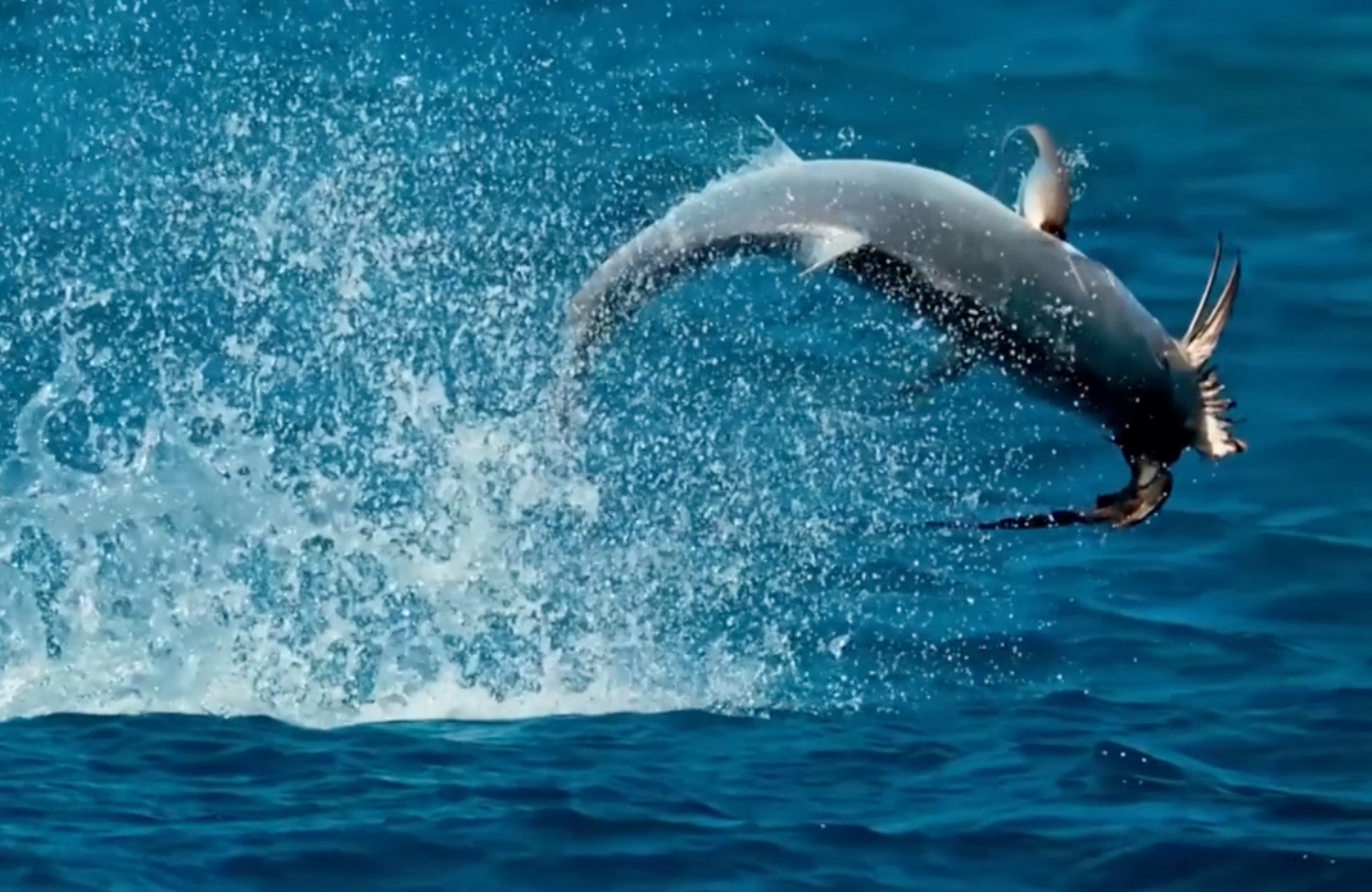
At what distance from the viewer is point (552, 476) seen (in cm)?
909

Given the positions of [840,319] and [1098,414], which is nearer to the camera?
[1098,414]

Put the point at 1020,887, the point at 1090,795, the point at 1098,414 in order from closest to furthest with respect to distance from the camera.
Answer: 1. the point at 1098,414
2. the point at 1020,887
3. the point at 1090,795

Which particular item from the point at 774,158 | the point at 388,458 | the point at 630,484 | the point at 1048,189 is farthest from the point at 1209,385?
the point at 388,458

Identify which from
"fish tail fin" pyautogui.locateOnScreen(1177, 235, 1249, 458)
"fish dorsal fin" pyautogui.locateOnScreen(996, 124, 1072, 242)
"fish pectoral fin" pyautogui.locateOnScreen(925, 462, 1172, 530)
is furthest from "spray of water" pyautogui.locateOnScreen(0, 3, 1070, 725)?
"fish dorsal fin" pyautogui.locateOnScreen(996, 124, 1072, 242)

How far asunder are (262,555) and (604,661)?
140cm

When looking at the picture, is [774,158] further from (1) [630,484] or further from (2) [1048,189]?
(1) [630,484]

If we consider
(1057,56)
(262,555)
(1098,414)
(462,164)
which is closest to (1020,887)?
(1098,414)

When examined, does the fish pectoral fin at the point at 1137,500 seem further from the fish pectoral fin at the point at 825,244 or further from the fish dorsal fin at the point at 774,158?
the fish dorsal fin at the point at 774,158

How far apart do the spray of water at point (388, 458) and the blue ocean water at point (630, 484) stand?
0.02m

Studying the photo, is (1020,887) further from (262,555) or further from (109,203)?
(109,203)

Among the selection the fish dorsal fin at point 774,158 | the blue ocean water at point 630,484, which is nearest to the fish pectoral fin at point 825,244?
the fish dorsal fin at point 774,158

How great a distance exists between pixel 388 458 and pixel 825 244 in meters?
4.37

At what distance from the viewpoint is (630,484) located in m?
9.47

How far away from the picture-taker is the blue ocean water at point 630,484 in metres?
6.41
